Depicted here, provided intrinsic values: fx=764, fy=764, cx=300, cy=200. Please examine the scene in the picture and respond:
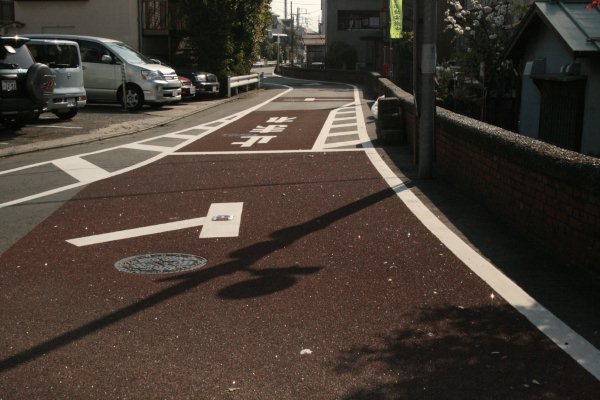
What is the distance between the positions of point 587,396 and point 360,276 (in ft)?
8.25

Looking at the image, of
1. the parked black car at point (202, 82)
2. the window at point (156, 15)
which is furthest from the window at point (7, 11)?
the parked black car at point (202, 82)

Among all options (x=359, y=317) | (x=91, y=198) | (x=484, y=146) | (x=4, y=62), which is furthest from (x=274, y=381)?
(x=4, y=62)

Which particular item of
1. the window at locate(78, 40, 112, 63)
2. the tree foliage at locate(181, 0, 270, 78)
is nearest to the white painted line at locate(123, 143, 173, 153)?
the window at locate(78, 40, 112, 63)

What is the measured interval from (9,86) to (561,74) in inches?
424

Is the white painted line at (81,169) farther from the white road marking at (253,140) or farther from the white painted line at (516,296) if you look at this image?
the white painted line at (516,296)

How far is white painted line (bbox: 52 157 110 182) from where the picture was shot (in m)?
11.7

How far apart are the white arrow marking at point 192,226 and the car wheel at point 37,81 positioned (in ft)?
28.1

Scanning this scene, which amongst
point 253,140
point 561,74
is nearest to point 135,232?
point 561,74

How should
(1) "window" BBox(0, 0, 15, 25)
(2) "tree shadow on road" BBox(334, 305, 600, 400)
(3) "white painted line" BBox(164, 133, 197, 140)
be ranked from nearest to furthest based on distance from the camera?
(2) "tree shadow on road" BBox(334, 305, 600, 400), (3) "white painted line" BBox(164, 133, 197, 140), (1) "window" BBox(0, 0, 15, 25)

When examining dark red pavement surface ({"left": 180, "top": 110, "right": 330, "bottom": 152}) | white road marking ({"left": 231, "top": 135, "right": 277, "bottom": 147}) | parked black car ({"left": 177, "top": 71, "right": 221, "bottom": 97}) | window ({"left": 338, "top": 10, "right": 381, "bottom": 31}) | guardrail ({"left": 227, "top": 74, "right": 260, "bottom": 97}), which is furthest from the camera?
window ({"left": 338, "top": 10, "right": 381, "bottom": 31})

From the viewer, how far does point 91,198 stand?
989 cm

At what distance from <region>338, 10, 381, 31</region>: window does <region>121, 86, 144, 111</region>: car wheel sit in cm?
4773

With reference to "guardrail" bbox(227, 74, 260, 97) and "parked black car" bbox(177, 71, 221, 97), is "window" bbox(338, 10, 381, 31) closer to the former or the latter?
"guardrail" bbox(227, 74, 260, 97)

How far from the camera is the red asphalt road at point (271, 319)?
4266mm
